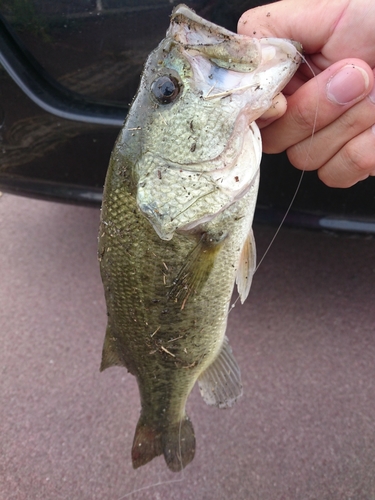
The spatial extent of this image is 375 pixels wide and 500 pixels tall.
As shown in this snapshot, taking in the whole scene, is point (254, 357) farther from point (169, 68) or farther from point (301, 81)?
point (169, 68)

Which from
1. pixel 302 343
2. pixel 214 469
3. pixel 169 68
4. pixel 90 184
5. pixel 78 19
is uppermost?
pixel 169 68

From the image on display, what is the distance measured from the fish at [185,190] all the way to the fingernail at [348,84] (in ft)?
0.37

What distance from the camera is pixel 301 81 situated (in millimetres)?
1398

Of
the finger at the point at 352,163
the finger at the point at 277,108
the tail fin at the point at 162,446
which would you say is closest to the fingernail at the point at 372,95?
the finger at the point at 352,163

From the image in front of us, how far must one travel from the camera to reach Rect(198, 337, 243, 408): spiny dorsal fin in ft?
5.33

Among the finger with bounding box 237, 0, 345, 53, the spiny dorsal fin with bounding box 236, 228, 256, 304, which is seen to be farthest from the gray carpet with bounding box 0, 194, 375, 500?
the finger with bounding box 237, 0, 345, 53

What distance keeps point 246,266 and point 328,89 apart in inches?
21.0

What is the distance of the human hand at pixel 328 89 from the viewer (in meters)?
1.17

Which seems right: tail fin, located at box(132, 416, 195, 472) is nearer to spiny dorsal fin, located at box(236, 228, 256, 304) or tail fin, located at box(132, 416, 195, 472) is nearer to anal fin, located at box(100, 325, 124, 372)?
anal fin, located at box(100, 325, 124, 372)

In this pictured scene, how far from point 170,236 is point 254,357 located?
122cm

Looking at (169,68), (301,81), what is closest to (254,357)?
(301,81)

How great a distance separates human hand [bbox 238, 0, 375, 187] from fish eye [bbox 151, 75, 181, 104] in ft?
0.81

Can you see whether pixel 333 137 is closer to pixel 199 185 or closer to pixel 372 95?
pixel 372 95

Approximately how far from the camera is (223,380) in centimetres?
163
